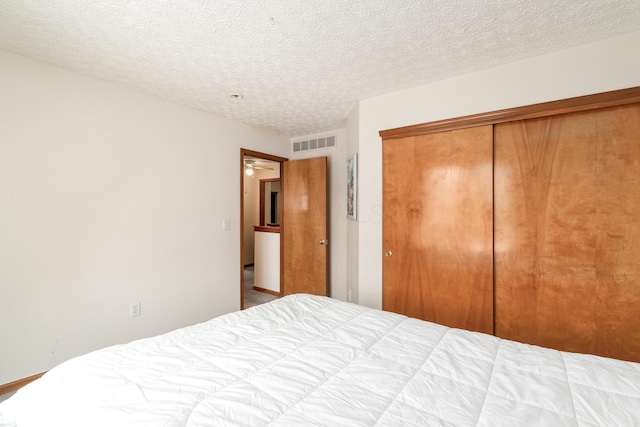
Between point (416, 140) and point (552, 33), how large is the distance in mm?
1042

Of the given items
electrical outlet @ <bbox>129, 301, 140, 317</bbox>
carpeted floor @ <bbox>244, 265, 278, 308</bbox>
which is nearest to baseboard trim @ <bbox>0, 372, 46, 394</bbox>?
electrical outlet @ <bbox>129, 301, 140, 317</bbox>

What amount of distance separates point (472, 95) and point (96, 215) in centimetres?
312

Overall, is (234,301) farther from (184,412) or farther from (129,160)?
(184,412)

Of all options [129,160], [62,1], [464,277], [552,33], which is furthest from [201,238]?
[552,33]

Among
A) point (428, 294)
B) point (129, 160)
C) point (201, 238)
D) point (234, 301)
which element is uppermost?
point (129, 160)

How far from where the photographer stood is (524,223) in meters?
2.11

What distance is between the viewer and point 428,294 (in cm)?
244

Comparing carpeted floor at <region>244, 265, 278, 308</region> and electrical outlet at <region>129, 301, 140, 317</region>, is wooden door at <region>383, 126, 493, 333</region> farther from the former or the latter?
electrical outlet at <region>129, 301, 140, 317</region>

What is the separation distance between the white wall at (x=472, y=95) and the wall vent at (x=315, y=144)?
1.04 m

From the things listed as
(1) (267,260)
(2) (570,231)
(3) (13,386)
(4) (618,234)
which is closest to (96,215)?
(3) (13,386)

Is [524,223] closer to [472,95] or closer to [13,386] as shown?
[472,95]

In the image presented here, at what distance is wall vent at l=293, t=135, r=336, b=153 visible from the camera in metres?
3.84

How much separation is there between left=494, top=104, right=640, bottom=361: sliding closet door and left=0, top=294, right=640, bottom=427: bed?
A: 0.99 metres

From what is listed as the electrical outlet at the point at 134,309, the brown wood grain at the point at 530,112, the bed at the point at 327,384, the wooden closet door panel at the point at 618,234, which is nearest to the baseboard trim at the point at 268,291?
the electrical outlet at the point at 134,309
